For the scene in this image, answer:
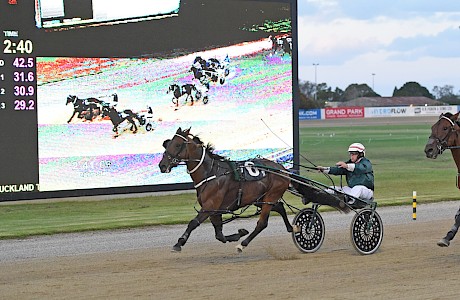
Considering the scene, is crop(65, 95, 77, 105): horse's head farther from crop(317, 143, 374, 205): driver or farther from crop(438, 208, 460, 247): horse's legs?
crop(438, 208, 460, 247): horse's legs

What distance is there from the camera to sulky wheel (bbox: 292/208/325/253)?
38.4 ft

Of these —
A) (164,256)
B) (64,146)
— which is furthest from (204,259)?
(64,146)

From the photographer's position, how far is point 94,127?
57.2 feet

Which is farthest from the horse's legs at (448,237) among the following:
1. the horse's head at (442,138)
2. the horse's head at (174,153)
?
the horse's head at (174,153)

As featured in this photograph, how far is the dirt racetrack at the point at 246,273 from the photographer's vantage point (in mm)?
8992

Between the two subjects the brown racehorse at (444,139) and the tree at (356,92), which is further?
the tree at (356,92)

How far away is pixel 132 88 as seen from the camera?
1794 centimetres

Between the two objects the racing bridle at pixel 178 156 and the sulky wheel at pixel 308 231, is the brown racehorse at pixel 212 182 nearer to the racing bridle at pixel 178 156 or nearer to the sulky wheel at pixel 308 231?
the racing bridle at pixel 178 156

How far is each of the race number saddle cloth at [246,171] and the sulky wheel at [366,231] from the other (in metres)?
1.33

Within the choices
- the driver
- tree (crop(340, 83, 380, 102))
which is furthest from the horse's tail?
tree (crop(340, 83, 380, 102))

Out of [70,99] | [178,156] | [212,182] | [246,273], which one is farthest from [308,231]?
[70,99]

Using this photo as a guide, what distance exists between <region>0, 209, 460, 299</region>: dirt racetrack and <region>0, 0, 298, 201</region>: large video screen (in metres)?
4.52

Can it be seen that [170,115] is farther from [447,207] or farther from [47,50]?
[447,207]

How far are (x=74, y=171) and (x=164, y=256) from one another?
598 centimetres
